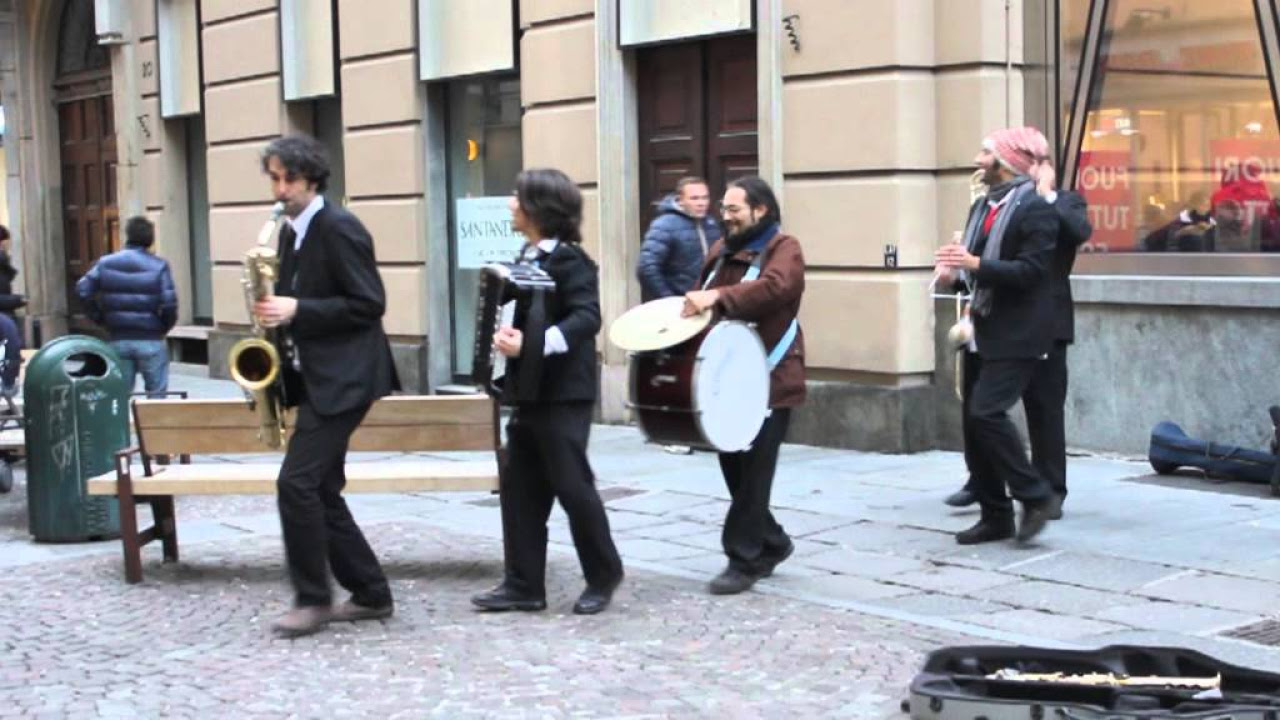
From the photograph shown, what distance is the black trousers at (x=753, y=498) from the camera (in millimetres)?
7270

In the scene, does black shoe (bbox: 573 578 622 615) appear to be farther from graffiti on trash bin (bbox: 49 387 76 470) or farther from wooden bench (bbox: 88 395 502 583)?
graffiti on trash bin (bbox: 49 387 76 470)

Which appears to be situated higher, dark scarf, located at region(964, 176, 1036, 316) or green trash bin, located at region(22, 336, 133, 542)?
dark scarf, located at region(964, 176, 1036, 316)

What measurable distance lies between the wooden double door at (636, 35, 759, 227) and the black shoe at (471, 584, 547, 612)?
5.81m

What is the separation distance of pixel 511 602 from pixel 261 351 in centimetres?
138

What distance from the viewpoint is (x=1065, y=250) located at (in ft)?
28.2

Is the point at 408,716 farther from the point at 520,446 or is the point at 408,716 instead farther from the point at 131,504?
the point at 131,504

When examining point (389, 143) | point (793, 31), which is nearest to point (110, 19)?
point (389, 143)

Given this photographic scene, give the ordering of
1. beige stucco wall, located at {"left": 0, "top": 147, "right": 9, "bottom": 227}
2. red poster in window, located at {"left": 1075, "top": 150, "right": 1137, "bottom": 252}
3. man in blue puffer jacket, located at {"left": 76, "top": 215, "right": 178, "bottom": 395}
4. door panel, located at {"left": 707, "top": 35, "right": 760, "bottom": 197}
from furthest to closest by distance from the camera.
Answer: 1. beige stucco wall, located at {"left": 0, "top": 147, "right": 9, "bottom": 227}
2. door panel, located at {"left": 707, "top": 35, "right": 760, "bottom": 197}
3. man in blue puffer jacket, located at {"left": 76, "top": 215, "right": 178, "bottom": 395}
4. red poster in window, located at {"left": 1075, "top": 150, "right": 1137, "bottom": 252}

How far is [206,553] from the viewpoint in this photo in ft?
28.1

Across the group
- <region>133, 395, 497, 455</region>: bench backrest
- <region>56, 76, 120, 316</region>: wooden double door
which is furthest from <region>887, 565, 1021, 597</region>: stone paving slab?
<region>56, 76, 120, 316</region>: wooden double door

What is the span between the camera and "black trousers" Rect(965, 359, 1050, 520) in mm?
7863

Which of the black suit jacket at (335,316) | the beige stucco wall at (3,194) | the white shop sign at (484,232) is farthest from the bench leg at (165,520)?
the beige stucco wall at (3,194)

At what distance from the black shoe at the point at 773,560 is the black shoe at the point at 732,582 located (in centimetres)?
11

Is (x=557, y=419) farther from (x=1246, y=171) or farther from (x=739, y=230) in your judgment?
(x=1246, y=171)
